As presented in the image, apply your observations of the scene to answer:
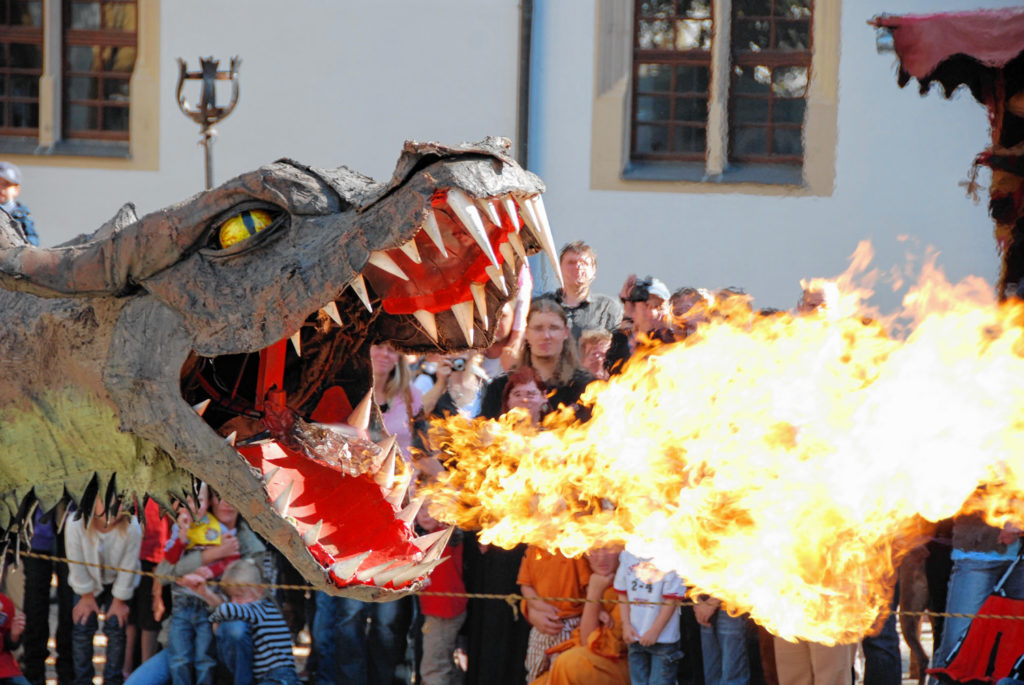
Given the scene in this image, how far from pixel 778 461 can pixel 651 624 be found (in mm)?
1416

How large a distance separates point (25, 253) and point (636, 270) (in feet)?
29.6

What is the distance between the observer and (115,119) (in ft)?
42.6

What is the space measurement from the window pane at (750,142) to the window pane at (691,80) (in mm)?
606

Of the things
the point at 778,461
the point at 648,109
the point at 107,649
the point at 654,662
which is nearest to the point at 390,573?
the point at 778,461

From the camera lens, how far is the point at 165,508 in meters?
3.00

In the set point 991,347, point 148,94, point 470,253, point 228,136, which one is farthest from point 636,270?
point 470,253

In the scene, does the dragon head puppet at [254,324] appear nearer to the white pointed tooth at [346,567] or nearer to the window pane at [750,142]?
the white pointed tooth at [346,567]

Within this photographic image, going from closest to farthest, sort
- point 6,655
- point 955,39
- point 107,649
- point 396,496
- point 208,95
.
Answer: point 396,496 → point 6,655 → point 955,39 → point 107,649 → point 208,95

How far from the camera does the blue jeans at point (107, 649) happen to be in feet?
22.1

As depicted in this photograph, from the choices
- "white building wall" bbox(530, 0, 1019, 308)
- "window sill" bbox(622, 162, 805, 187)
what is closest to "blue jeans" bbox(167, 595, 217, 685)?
"white building wall" bbox(530, 0, 1019, 308)

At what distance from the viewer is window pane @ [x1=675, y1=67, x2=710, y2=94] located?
12.3 m

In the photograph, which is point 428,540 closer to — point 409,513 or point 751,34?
point 409,513

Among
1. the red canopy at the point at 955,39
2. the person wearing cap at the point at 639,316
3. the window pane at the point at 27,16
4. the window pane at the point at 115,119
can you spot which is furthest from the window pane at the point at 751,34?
the window pane at the point at 27,16

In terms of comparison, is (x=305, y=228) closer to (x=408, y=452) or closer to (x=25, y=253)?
(x=25, y=253)
